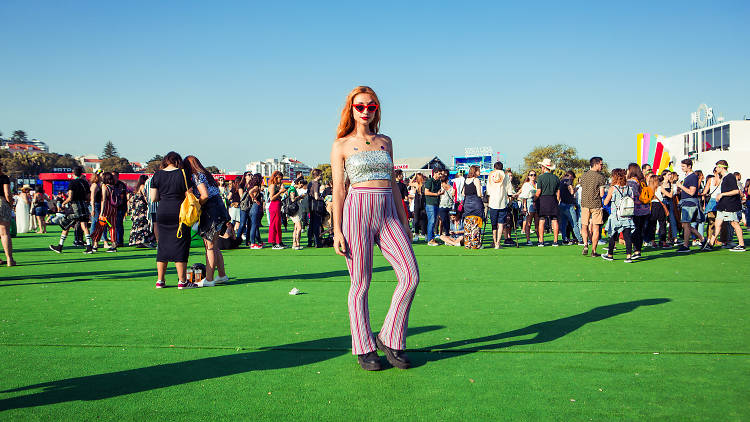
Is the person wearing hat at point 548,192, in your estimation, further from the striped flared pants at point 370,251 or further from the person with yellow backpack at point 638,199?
the striped flared pants at point 370,251

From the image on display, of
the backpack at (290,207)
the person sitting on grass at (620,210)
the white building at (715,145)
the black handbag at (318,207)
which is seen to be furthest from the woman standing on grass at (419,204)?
the white building at (715,145)

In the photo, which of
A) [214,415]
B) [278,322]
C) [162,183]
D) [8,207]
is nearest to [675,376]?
[214,415]

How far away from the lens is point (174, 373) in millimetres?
4188

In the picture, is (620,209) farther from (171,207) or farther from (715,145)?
(715,145)

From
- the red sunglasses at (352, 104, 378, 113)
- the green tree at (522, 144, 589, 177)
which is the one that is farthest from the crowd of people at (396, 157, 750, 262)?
the green tree at (522, 144, 589, 177)

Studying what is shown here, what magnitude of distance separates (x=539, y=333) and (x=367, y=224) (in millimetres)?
2239

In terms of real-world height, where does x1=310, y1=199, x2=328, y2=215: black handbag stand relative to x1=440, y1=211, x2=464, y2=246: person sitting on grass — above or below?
above

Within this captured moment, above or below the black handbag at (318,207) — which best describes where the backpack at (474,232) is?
below

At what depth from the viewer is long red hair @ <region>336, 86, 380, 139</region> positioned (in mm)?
4320

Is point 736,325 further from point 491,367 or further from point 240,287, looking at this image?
point 240,287

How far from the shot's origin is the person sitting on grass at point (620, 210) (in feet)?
35.4

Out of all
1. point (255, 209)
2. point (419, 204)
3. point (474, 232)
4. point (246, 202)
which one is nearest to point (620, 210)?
point (474, 232)

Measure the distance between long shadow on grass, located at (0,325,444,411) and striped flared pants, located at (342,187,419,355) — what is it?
0.58 meters

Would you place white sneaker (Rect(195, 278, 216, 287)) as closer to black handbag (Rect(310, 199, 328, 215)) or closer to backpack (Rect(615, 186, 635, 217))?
black handbag (Rect(310, 199, 328, 215))
